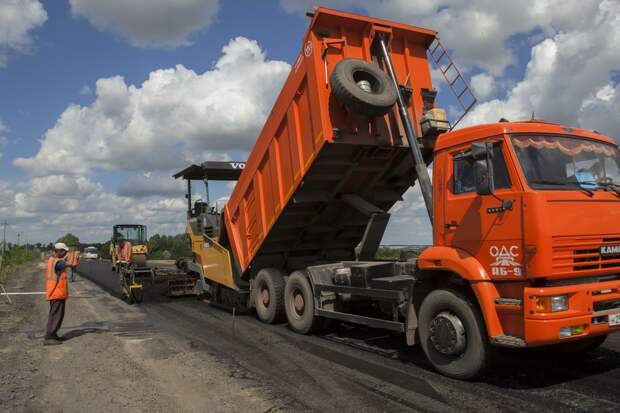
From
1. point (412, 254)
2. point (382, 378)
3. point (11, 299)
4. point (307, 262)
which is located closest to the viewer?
point (382, 378)

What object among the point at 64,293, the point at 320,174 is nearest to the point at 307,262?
the point at 320,174

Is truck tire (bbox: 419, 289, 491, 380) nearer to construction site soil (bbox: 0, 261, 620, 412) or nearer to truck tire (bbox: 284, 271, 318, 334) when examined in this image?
construction site soil (bbox: 0, 261, 620, 412)

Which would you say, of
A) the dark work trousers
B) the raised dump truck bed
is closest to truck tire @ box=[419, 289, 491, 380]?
the raised dump truck bed

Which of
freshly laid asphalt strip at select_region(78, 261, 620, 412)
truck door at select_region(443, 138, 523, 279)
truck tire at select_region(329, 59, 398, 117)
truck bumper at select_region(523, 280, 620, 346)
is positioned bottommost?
freshly laid asphalt strip at select_region(78, 261, 620, 412)

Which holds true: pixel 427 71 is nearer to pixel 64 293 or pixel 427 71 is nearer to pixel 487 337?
pixel 487 337

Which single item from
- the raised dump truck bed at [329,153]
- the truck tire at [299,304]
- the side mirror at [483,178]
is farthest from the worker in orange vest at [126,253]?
the side mirror at [483,178]

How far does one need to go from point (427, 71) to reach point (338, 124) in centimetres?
195

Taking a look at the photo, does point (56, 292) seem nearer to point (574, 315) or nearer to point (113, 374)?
point (113, 374)

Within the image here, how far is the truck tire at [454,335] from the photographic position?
486 cm

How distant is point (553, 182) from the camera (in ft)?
15.7

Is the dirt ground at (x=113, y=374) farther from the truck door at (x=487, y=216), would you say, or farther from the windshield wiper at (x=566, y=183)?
the windshield wiper at (x=566, y=183)

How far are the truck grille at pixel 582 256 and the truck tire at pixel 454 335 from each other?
0.92 metres

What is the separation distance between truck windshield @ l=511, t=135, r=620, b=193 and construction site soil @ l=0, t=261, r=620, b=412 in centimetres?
188

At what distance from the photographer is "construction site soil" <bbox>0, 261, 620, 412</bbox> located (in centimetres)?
452
